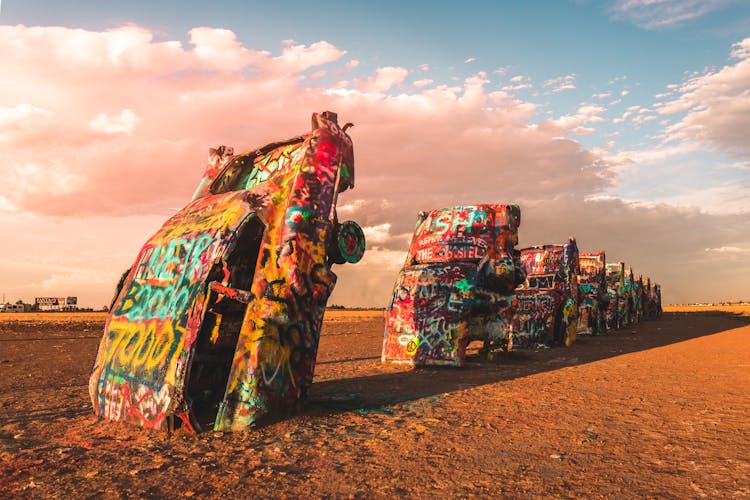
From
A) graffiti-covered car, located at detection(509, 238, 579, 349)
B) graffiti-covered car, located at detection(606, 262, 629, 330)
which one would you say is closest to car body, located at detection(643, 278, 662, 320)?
graffiti-covered car, located at detection(606, 262, 629, 330)

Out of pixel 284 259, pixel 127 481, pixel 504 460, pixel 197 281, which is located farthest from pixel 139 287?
pixel 504 460

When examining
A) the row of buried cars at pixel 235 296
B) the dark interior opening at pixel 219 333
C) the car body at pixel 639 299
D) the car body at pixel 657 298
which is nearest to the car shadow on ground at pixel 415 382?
the row of buried cars at pixel 235 296

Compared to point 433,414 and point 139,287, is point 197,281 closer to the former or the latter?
point 139,287

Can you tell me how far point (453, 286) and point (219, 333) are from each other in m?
5.69

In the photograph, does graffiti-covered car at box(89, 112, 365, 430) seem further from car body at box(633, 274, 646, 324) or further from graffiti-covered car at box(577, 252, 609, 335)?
car body at box(633, 274, 646, 324)

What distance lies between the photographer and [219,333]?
5.76 meters

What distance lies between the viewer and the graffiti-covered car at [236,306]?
17.4 feet

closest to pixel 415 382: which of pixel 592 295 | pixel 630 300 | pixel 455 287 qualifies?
pixel 455 287

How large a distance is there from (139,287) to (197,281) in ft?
4.28

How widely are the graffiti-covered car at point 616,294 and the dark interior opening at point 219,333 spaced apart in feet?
81.8

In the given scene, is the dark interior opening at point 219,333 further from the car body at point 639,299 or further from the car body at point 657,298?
the car body at point 657,298

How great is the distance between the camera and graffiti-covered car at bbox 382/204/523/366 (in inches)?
405

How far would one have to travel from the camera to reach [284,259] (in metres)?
5.68

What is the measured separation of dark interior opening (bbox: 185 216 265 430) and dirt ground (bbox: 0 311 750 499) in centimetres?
76
